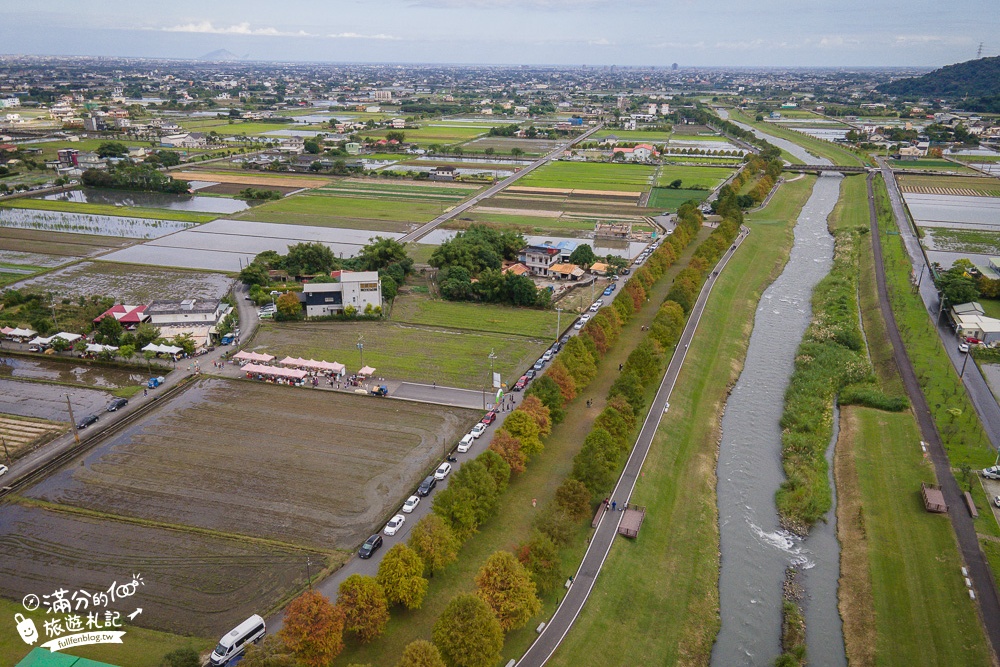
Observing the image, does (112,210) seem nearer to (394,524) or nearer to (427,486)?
(427,486)

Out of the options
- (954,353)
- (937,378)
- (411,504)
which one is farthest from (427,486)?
(954,353)

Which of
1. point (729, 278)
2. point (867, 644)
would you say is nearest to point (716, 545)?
point (867, 644)

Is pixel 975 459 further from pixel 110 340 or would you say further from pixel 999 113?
pixel 999 113

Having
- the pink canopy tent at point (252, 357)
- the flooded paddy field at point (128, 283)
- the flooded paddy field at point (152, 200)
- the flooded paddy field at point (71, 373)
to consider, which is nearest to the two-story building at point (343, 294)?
the pink canopy tent at point (252, 357)

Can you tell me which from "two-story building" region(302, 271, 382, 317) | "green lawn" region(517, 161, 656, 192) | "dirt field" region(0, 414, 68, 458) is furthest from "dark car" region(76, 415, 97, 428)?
"green lawn" region(517, 161, 656, 192)

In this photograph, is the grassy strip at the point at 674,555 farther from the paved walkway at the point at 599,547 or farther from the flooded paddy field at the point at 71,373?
the flooded paddy field at the point at 71,373

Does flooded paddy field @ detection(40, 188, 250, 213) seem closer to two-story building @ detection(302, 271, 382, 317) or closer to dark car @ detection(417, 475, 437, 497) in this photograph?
two-story building @ detection(302, 271, 382, 317)
